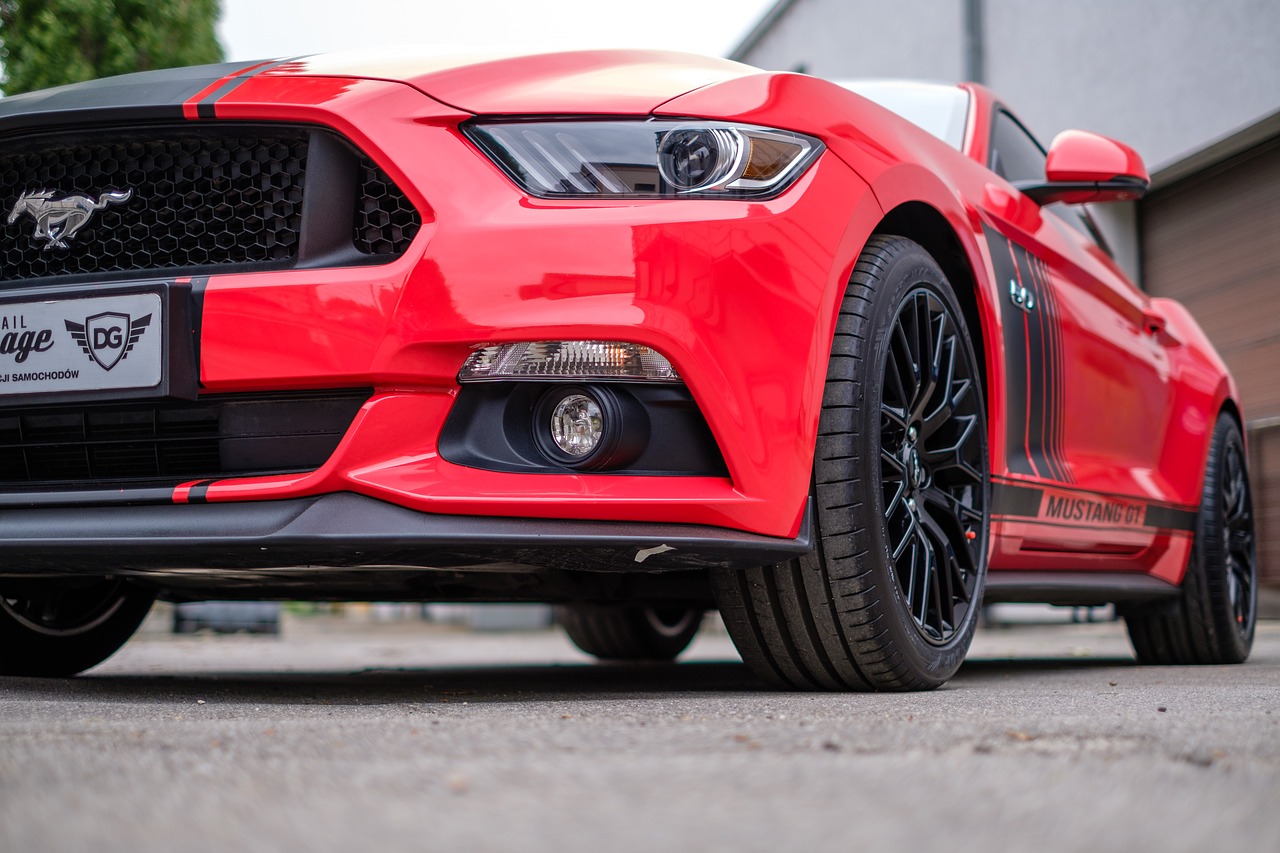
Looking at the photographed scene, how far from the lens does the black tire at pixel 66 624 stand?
128 inches

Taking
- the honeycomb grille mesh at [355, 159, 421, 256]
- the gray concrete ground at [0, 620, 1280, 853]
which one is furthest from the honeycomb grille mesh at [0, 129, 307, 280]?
the gray concrete ground at [0, 620, 1280, 853]

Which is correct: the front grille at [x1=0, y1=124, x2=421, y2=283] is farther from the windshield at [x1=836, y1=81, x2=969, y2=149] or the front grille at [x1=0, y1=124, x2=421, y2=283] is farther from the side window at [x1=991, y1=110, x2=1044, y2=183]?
the side window at [x1=991, y1=110, x2=1044, y2=183]

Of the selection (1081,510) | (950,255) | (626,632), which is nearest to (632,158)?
(950,255)

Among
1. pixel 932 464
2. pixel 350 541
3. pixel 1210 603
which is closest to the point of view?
pixel 350 541

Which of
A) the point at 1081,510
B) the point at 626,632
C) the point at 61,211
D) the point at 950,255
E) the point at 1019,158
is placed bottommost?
the point at 626,632

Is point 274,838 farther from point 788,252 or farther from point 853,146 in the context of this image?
point 853,146

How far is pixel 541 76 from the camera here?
7.75 feet

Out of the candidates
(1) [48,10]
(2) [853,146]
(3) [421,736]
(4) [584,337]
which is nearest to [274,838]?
(3) [421,736]

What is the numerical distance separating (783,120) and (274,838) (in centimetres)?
160

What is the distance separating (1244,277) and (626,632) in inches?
200

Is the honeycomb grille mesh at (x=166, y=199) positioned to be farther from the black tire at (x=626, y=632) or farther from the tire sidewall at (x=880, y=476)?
the black tire at (x=626, y=632)

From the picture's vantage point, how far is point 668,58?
8.31 ft

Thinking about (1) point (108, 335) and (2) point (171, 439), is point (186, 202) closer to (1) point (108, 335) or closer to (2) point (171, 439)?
(1) point (108, 335)

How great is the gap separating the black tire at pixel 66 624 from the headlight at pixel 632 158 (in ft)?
5.50
